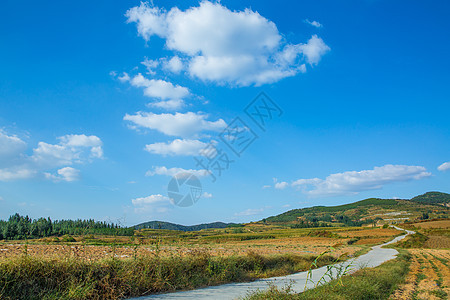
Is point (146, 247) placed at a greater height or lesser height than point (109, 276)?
lesser

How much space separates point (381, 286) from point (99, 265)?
10197 mm

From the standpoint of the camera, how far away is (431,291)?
12.3 metres

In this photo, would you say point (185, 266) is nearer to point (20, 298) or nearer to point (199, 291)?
point (199, 291)

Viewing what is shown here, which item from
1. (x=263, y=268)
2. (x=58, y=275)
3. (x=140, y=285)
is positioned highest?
(x=58, y=275)

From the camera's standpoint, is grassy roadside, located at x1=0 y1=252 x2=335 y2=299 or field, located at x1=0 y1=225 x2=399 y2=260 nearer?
grassy roadside, located at x1=0 y1=252 x2=335 y2=299

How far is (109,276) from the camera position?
311 inches

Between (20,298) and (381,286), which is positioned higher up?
(20,298)

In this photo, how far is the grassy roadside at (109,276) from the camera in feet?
21.3

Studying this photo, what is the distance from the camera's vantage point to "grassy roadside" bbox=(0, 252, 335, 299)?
6.50m

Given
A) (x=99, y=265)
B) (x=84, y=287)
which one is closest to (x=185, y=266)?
(x=99, y=265)

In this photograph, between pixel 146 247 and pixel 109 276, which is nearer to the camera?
pixel 109 276

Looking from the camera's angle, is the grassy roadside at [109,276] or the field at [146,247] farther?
the field at [146,247]

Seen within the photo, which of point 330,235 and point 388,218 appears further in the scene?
point 388,218

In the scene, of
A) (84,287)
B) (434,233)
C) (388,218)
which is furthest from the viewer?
(388,218)
